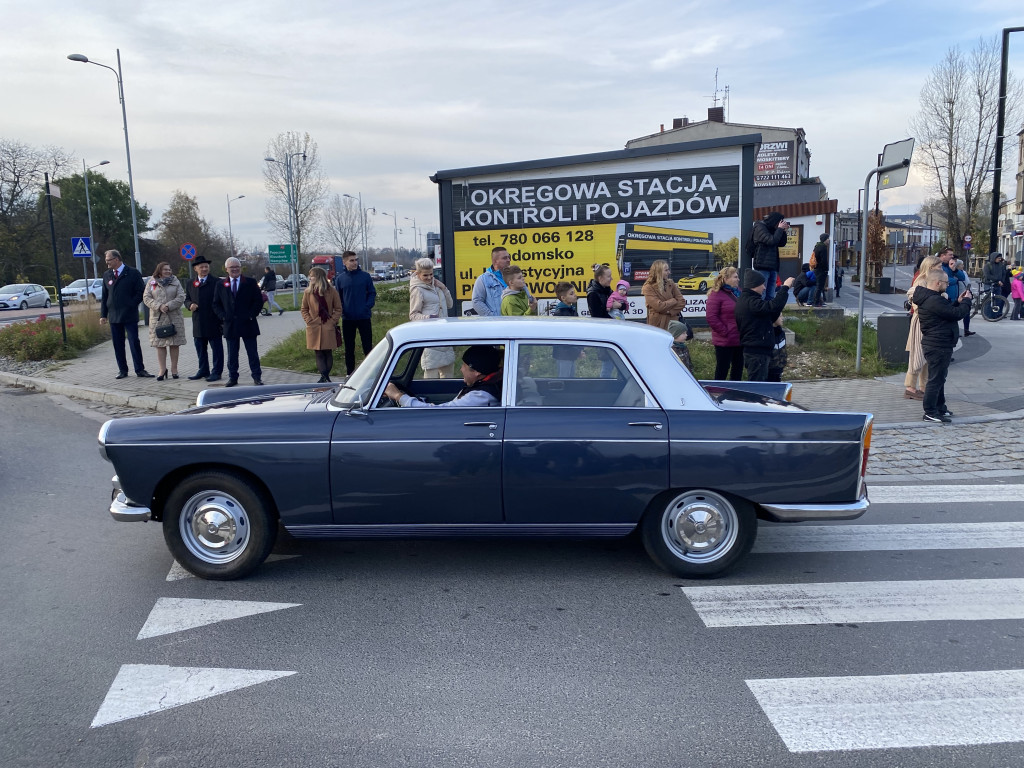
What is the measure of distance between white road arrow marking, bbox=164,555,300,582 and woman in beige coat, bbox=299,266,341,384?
5780 millimetres

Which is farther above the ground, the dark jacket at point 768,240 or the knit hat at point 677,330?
the dark jacket at point 768,240

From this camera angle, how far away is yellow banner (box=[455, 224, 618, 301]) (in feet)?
45.6

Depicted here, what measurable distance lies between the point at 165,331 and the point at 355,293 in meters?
2.96

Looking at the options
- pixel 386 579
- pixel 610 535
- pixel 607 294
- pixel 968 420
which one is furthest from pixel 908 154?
pixel 386 579

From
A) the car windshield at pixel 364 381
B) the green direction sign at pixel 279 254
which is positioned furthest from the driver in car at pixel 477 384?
the green direction sign at pixel 279 254

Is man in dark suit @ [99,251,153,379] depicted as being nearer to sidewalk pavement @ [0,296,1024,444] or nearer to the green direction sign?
sidewalk pavement @ [0,296,1024,444]

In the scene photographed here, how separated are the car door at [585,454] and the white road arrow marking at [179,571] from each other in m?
1.64

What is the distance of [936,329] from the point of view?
28.9ft

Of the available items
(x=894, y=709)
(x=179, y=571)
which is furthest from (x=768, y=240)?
(x=179, y=571)

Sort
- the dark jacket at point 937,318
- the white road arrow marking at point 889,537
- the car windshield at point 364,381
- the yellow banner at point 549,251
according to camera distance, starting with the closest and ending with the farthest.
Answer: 1. the car windshield at point 364,381
2. the white road arrow marking at point 889,537
3. the dark jacket at point 937,318
4. the yellow banner at point 549,251

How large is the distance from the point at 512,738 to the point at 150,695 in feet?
5.31

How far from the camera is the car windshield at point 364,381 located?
15.8ft

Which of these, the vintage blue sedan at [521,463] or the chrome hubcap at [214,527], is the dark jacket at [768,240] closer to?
the vintage blue sedan at [521,463]

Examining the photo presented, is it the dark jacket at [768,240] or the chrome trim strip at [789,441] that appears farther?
the dark jacket at [768,240]
